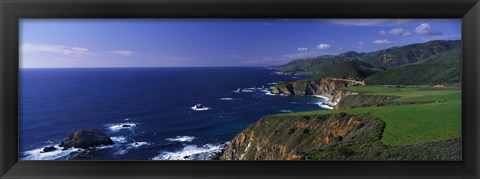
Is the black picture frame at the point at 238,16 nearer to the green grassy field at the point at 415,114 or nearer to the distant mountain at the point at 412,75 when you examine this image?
the green grassy field at the point at 415,114

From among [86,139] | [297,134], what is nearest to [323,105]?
[297,134]

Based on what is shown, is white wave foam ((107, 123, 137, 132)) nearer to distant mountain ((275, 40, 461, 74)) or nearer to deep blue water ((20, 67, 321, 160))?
deep blue water ((20, 67, 321, 160))

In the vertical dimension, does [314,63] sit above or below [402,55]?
below

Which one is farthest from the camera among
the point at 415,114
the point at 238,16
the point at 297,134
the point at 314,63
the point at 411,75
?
the point at 297,134

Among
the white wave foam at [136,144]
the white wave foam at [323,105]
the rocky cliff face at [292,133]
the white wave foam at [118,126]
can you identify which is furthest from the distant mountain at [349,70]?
the white wave foam at [118,126]

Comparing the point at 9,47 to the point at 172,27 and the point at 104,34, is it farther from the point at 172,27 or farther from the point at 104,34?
the point at 104,34

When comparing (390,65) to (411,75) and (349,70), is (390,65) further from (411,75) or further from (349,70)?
(349,70)

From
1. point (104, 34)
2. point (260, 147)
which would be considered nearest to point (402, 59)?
point (260, 147)
